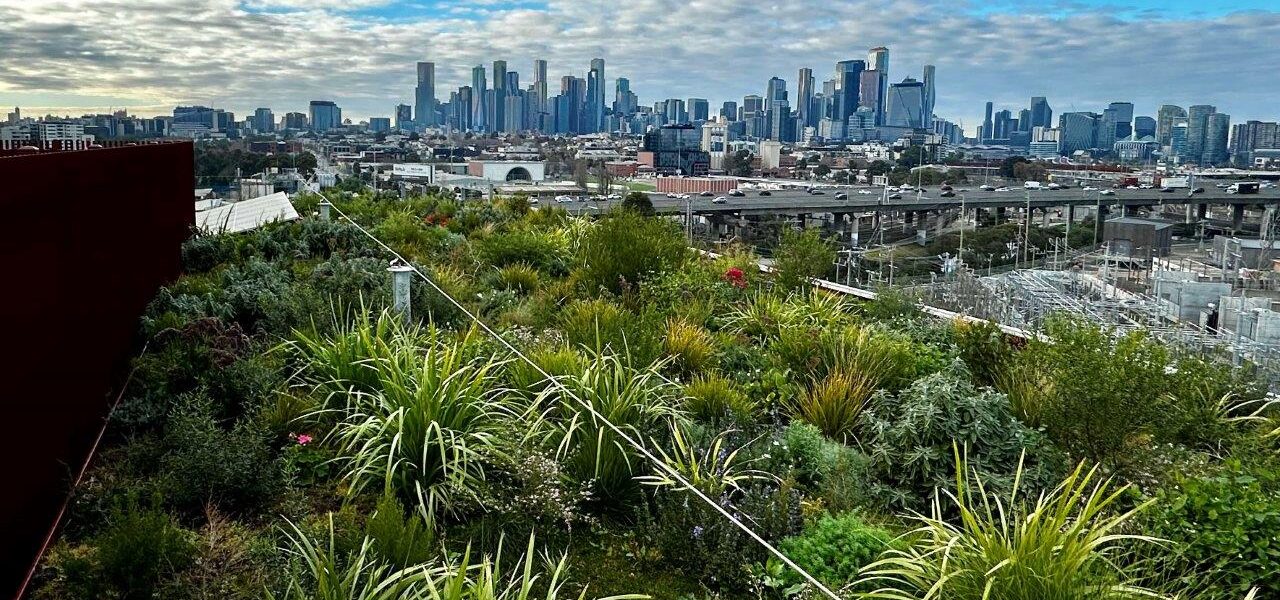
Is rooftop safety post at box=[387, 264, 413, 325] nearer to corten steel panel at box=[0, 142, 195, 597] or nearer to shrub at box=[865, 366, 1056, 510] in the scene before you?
corten steel panel at box=[0, 142, 195, 597]

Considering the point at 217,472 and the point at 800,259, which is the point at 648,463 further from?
the point at 800,259

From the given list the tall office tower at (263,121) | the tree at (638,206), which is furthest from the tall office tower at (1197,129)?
the tree at (638,206)

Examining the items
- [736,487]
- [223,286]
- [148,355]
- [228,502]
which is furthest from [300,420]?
[223,286]

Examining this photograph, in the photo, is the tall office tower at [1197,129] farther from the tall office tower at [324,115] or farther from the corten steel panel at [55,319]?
the corten steel panel at [55,319]

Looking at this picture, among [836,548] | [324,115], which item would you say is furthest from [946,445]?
[324,115]

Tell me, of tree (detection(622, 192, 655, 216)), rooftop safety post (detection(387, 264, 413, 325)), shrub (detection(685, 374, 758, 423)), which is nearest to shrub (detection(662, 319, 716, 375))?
shrub (detection(685, 374, 758, 423))
